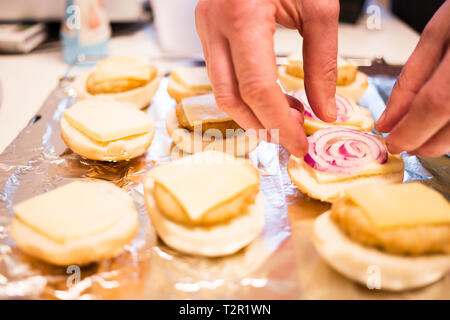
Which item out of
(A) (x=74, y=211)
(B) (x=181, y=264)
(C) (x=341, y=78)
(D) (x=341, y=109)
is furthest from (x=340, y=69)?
(A) (x=74, y=211)

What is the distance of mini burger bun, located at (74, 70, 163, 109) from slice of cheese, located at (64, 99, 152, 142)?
208 millimetres

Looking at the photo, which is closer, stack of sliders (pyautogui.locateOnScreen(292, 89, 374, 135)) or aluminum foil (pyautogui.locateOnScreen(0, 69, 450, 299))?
aluminum foil (pyautogui.locateOnScreen(0, 69, 450, 299))

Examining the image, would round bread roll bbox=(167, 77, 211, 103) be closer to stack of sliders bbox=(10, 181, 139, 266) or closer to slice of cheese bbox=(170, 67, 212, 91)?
slice of cheese bbox=(170, 67, 212, 91)

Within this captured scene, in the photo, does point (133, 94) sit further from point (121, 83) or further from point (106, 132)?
point (106, 132)

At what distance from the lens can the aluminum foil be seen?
1.27 m

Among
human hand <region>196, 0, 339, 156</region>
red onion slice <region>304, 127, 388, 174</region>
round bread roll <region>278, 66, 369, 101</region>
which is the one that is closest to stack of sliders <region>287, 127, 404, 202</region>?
red onion slice <region>304, 127, 388, 174</region>

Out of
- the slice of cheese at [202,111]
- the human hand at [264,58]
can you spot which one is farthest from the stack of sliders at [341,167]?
the slice of cheese at [202,111]

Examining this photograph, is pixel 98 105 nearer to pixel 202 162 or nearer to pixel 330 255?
pixel 202 162

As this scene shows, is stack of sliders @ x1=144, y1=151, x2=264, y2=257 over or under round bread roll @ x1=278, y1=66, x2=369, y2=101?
over

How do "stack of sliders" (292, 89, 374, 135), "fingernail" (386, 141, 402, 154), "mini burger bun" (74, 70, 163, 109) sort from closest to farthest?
"fingernail" (386, 141, 402, 154), "stack of sliders" (292, 89, 374, 135), "mini burger bun" (74, 70, 163, 109)

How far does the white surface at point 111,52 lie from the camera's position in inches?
92.1

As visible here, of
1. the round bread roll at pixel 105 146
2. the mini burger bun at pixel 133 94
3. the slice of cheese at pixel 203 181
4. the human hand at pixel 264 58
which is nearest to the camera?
the slice of cheese at pixel 203 181

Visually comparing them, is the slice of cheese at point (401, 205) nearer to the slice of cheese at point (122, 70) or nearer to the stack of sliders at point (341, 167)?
the stack of sliders at point (341, 167)

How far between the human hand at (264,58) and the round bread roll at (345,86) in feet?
2.23
